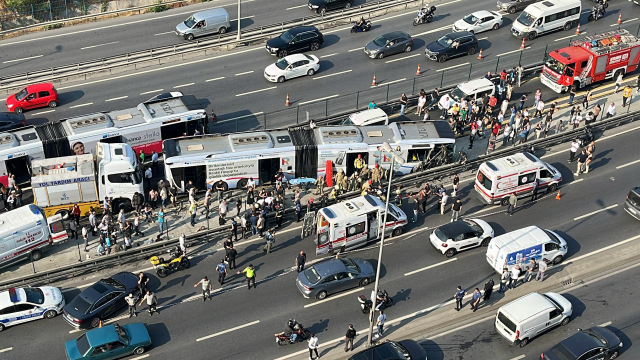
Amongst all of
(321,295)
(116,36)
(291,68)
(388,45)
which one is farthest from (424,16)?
(321,295)

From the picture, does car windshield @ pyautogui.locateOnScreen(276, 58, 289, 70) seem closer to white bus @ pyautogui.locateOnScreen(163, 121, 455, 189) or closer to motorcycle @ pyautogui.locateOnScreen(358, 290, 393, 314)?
white bus @ pyautogui.locateOnScreen(163, 121, 455, 189)

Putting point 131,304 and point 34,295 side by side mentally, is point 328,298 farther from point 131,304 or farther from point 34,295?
point 34,295

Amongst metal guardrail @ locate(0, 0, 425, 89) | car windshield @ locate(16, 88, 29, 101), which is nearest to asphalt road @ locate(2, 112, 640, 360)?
car windshield @ locate(16, 88, 29, 101)

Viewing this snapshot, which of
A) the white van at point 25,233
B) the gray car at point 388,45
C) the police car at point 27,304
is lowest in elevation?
the police car at point 27,304

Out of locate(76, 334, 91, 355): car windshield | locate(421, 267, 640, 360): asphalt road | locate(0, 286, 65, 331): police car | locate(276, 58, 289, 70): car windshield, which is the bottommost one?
locate(421, 267, 640, 360): asphalt road

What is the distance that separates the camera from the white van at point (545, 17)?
2422 inches

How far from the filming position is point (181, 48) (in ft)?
201

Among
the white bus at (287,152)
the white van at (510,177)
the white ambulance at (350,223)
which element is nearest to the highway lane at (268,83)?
the white bus at (287,152)

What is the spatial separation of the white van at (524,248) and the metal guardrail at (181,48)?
2952cm

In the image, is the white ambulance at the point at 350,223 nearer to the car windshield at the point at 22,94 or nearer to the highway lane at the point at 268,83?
the highway lane at the point at 268,83

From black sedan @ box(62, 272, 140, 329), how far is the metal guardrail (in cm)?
2419

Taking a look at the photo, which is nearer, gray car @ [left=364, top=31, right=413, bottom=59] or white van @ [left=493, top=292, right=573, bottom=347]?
white van @ [left=493, top=292, right=573, bottom=347]

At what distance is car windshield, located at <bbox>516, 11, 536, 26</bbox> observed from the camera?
61562 mm

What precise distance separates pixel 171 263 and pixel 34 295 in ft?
22.3
